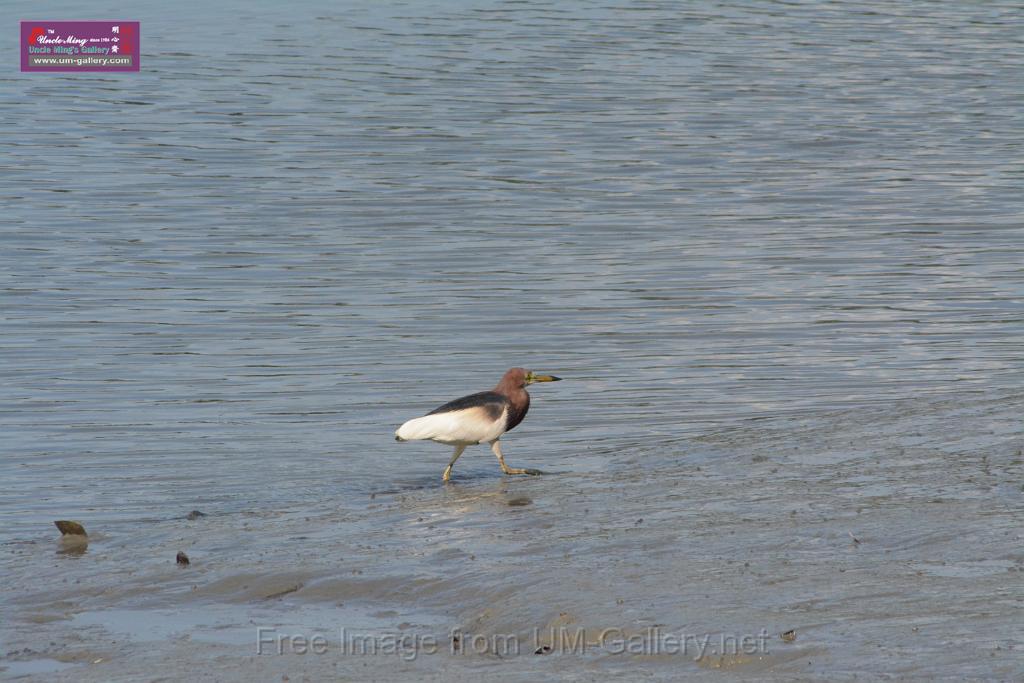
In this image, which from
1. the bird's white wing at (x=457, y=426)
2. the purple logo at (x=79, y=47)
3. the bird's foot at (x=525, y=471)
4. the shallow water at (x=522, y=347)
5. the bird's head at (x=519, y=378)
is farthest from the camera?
the purple logo at (x=79, y=47)

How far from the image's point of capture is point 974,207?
21.9 m

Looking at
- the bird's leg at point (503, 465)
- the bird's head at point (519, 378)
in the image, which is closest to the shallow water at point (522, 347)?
the bird's leg at point (503, 465)

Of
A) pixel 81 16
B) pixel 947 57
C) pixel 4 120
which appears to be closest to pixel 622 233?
pixel 4 120

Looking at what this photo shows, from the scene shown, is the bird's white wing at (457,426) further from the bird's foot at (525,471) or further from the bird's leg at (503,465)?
the bird's foot at (525,471)

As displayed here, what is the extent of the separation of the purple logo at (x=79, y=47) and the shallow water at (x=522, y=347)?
1.10 meters

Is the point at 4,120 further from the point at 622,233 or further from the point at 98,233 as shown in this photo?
the point at 622,233

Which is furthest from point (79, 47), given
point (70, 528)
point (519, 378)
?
point (70, 528)

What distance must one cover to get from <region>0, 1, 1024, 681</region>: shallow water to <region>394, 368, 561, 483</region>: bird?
1.23 ft

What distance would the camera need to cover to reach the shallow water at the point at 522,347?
7898 mm

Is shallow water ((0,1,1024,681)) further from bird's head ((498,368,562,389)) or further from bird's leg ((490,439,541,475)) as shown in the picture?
bird's head ((498,368,562,389))

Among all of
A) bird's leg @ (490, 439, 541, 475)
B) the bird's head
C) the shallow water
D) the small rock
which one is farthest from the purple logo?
the small rock

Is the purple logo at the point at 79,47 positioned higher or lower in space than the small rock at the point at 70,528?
lower

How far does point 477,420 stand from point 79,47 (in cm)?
2790

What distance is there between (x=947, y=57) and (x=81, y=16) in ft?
62.4
